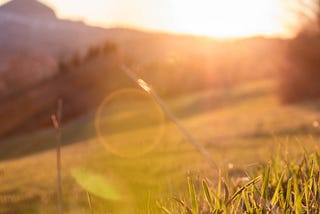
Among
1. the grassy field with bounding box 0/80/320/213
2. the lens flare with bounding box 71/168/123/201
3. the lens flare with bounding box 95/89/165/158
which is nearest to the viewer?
the grassy field with bounding box 0/80/320/213

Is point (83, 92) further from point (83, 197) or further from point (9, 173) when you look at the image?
point (83, 197)

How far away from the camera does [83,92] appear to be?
40.8 metres

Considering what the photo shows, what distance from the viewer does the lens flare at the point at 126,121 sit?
53.6 feet

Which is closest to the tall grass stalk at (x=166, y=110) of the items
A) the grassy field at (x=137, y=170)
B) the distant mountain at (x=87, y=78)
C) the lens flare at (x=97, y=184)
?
the grassy field at (x=137, y=170)

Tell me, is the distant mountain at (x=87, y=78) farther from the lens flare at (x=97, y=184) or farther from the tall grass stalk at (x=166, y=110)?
the tall grass stalk at (x=166, y=110)

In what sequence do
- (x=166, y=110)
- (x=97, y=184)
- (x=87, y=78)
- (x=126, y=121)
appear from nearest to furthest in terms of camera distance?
1. (x=166, y=110)
2. (x=97, y=184)
3. (x=126, y=121)
4. (x=87, y=78)

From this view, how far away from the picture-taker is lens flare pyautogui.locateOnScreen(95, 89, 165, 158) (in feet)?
53.6

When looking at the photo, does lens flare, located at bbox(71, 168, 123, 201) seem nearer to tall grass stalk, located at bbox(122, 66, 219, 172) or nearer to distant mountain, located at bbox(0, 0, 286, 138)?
tall grass stalk, located at bbox(122, 66, 219, 172)

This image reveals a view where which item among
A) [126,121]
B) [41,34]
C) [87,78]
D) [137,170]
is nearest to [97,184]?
[137,170]

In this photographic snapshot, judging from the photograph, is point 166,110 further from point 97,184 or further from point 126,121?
point 126,121

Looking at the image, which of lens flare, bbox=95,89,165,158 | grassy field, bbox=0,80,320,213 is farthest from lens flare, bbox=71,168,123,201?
lens flare, bbox=95,89,165,158

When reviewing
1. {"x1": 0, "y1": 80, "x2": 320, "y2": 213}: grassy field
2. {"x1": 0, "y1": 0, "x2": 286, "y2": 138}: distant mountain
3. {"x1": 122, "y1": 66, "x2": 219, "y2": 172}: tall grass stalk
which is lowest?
{"x1": 0, "y1": 80, "x2": 320, "y2": 213}: grassy field

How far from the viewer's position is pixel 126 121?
2783 centimetres

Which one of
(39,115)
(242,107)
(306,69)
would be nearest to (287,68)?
Result: (306,69)
